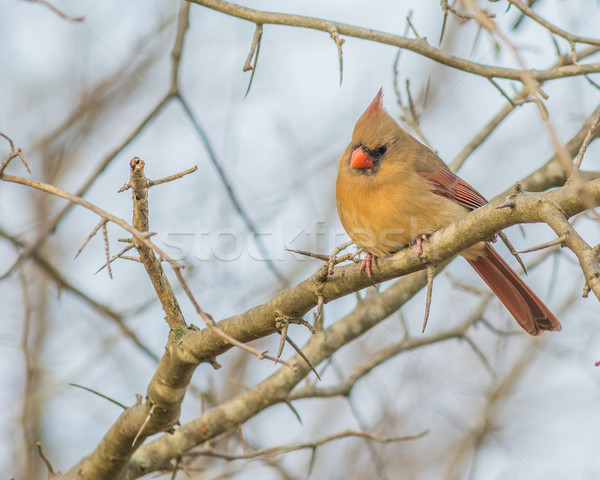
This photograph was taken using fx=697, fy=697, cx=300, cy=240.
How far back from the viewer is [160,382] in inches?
100

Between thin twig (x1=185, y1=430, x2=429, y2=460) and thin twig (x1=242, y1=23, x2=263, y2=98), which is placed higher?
thin twig (x1=242, y1=23, x2=263, y2=98)

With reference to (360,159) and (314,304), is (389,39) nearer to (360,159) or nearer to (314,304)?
(360,159)

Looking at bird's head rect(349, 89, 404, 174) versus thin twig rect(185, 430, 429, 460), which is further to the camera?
bird's head rect(349, 89, 404, 174)

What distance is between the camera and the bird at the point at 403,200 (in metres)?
3.09

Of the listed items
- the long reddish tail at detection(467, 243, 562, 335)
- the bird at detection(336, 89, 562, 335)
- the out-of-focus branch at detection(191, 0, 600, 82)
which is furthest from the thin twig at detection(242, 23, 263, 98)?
the long reddish tail at detection(467, 243, 562, 335)

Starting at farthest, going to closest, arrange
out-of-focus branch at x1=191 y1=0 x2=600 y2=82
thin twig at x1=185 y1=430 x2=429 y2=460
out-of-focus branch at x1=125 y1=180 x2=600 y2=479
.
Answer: thin twig at x1=185 y1=430 x2=429 y2=460 < out-of-focus branch at x1=191 y1=0 x2=600 y2=82 < out-of-focus branch at x1=125 y1=180 x2=600 y2=479

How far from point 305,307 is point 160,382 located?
64cm

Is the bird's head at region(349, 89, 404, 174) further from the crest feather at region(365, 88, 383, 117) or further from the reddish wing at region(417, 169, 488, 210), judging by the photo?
the reddish wing at region(417, 169, 488, 210)

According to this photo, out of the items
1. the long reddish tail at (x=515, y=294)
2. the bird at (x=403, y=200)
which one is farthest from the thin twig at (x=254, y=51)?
the long reddish tail at (x=515, y=294)

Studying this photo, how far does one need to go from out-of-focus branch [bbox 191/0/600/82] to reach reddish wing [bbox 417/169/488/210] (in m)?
0.64

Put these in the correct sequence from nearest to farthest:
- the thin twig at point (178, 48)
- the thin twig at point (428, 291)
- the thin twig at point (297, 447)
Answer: the thin twig at point (428, 291)
the thin twig at point (297, 447)
the thin twig at point (178, 48)

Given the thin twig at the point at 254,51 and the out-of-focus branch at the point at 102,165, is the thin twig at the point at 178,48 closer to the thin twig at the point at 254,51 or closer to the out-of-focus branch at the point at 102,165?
the out-of-focus branch at the point at 102,165

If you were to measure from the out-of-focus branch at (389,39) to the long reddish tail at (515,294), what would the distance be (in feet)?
3.20

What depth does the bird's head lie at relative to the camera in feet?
11.5
